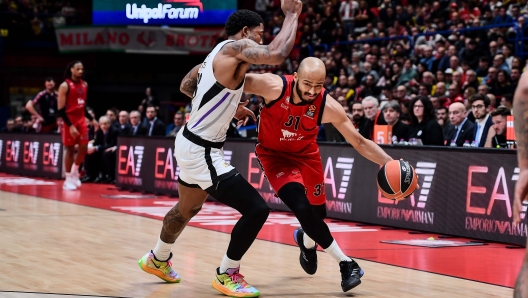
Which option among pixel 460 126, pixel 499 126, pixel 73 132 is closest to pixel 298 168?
pixel 499 126

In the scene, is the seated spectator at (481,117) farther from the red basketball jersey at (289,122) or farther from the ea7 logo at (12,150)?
the ea7 logo at (12,150)

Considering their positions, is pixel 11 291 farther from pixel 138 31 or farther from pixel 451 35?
pixel 138 31

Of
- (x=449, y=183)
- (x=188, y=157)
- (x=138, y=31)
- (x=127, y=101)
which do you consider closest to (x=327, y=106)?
(x=188, y=157)

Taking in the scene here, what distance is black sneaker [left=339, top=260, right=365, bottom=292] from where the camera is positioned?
18.1 feet

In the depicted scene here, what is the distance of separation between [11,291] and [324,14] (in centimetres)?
1881

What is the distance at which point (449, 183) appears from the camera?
9156 millimetres

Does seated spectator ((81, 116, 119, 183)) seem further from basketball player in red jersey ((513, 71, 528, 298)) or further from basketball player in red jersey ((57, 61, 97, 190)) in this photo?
basketball player in red jersey ((513, 71, 528, 298))

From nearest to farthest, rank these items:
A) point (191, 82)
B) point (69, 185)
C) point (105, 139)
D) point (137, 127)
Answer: point (191, 82), point (69, 185), point (137, 127), point (105, 139)

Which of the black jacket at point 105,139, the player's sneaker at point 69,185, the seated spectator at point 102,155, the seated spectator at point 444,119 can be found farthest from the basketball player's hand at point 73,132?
the seated spectator at point 444,119

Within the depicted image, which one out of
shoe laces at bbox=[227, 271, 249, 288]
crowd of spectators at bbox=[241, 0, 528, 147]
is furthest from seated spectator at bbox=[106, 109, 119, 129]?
shoe laces at bbox=[227, 271, 249, 288]

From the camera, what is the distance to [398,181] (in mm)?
5805

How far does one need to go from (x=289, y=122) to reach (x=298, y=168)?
0.39 m

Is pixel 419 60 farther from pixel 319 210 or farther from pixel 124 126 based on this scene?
pixel 319 210

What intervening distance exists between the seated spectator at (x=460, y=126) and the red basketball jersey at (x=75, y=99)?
6543 millimetres
